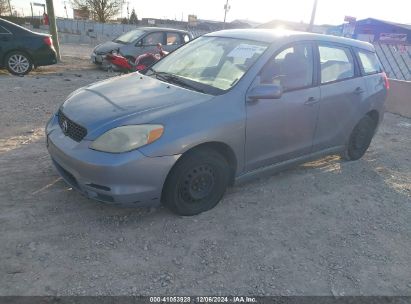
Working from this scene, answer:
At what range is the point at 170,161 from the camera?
311 centimetres

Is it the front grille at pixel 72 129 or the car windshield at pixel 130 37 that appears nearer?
the front grille at pixel 72 129

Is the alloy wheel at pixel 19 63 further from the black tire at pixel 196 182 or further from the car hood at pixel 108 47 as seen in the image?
the black tire at pixel 196 182

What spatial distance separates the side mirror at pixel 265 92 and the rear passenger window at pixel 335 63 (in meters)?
1.03

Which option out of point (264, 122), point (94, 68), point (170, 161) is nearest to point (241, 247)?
point (170, 161)

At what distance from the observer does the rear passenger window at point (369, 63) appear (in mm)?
4996

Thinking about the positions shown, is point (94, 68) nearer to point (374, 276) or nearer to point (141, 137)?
point (141, 137)

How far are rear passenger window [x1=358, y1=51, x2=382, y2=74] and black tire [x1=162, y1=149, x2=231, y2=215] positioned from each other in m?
2.71

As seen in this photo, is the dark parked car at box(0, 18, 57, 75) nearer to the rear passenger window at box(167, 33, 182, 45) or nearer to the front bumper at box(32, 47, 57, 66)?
the front bumper at box(32, 47, 57, 66)

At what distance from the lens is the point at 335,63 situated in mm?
4566

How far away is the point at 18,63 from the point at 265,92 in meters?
8.82

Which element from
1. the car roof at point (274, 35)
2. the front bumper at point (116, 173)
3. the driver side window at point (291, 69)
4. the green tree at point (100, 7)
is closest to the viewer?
the front bumper at point (116, 173)

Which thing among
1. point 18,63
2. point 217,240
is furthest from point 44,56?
point 217,240

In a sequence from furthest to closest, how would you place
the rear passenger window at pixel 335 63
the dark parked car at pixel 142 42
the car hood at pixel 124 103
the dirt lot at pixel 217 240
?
1. the dark parked car at pixel 142 42
2. the rear passenger window at pixel 335 63
3. the car hood at pixel 124 103
4. the dirt lot at pixel 217 240

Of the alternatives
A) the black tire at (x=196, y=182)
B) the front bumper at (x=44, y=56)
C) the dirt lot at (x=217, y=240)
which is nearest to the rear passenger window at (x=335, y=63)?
the dirt lot at (x=217, y=240)
